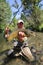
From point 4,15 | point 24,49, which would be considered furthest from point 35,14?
point 24,49

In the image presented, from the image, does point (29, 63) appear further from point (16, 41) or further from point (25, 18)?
point (25, 18)

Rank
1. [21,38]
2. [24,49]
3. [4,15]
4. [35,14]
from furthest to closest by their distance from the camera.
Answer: [35,14], [4,15], [24,49], [21,38]

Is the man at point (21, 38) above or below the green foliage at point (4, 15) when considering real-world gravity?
above

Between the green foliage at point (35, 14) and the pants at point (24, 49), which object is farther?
the green foliage at point (35, 14)

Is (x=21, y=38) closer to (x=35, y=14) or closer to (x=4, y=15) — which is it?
(x=4, y=15)

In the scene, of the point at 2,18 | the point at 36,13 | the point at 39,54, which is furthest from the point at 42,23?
the point at 39,54

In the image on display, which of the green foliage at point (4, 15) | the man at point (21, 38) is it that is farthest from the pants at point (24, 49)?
the green foliage at point (4, 15)

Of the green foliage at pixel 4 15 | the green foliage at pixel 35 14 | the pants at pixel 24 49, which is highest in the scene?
the pants at pixel 24 49

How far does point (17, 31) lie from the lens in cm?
1195

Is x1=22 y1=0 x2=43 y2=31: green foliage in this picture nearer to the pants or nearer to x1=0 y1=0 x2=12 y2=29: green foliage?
x1=0 y1=0 x2=12 y2=29: green foliage

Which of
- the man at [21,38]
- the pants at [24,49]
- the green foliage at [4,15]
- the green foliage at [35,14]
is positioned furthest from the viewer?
the green foliage at [35,14]

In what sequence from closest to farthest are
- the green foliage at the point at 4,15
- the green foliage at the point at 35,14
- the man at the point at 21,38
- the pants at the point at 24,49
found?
1. the man at the point at 21,38
2. the pants at the point at 24,49
3. the green foliage at the point at 4,15
4. the green foliage at the point at 35,14

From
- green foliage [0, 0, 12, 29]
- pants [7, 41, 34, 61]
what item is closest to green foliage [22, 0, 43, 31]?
green foliage [0, 0, 12, 29]

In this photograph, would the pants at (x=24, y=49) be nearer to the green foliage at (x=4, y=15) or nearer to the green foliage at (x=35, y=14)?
the green foliage at (x=4, y=15)
